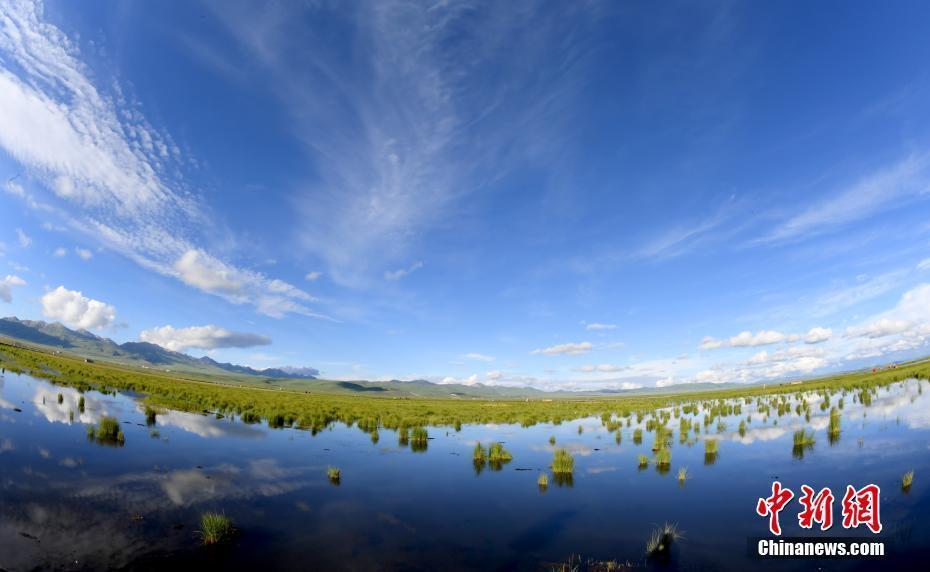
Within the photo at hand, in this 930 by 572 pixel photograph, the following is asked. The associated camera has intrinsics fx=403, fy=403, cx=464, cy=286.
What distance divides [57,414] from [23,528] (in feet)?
75.5

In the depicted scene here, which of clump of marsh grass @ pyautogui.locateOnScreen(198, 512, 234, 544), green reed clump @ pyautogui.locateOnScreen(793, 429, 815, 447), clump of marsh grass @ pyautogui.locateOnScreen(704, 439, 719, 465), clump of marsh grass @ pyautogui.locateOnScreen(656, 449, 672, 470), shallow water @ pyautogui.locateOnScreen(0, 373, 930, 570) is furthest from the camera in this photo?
green reed clump @ pyautogui.locateOnScreen(793, 429, 815, 447)

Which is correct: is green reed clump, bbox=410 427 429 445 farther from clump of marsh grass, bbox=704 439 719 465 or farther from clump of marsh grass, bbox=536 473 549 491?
clump of marsh grass, bbox=704 439 719 465

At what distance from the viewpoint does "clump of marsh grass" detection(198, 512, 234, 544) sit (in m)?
10.9

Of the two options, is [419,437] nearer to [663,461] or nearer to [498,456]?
[498,456]

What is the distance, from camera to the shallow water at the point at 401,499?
410 inches

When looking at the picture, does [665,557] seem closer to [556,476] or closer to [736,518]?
[736,518]

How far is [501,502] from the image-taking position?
1573cm

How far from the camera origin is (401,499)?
1591cm

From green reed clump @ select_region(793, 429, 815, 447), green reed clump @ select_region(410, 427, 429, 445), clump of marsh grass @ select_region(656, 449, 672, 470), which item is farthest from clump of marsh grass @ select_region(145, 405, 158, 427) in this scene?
green reed clump @ select_region(793, 429, 815, 447)

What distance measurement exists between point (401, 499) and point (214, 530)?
6740mm

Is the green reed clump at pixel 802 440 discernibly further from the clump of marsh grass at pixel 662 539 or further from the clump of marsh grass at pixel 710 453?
the clump of marsh grass at pixel 662 539

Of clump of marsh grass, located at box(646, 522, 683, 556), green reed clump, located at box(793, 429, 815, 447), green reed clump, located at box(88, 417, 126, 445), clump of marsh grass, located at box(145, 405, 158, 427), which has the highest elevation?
green reed clump, located at box(793, 429, 815, 447)

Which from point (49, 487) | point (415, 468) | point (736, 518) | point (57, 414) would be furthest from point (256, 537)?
point (57, 414)

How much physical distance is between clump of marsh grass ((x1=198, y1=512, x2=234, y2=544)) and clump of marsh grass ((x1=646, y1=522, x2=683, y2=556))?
11.7 meters
